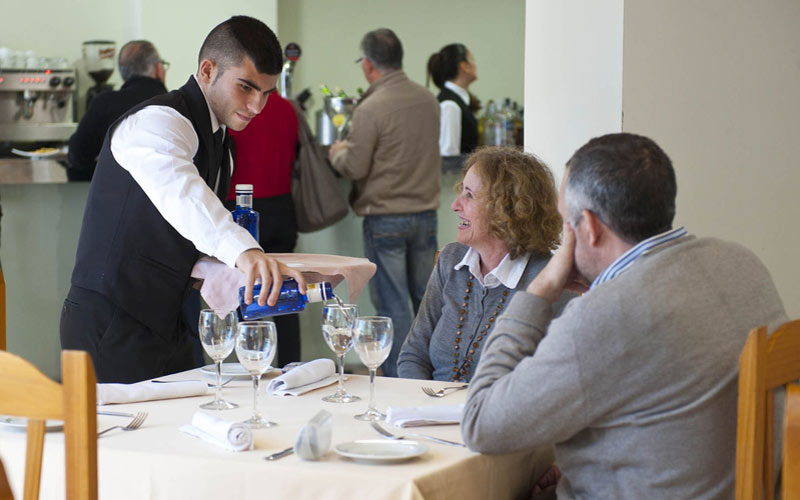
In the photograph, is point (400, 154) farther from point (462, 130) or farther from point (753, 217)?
point (753, 217)

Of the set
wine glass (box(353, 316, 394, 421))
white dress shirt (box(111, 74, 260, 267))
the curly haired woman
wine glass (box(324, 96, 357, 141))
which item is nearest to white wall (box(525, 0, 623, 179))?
the curly haired woman

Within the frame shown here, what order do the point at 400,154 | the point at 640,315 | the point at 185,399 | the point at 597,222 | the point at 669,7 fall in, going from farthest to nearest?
1. the point at 400,154
2. the point at 669,7
3. the point at 185,399
4. the point at 597,222
5. the point at 640,315

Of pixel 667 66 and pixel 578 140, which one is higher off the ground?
pixel 667 66

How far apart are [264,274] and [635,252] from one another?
740 mm

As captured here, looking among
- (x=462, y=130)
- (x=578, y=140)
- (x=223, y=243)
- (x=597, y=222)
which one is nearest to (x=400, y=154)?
(x=462, y=130)

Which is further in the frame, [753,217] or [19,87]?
[19,87]

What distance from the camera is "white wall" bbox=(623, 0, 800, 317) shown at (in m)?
2.93

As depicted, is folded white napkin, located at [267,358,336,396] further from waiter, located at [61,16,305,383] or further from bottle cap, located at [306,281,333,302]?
waiter, located at [61,16,305,383]

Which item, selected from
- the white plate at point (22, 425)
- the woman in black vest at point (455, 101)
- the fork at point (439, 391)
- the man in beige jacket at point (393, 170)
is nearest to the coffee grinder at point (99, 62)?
the man in beige jacket at point (393, 170)

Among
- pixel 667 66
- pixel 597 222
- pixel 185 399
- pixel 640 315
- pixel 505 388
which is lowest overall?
pixel 185 399

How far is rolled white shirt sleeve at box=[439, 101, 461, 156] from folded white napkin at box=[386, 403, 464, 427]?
10.8 ft

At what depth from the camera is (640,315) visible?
1.44 m

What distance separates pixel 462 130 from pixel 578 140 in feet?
6.72

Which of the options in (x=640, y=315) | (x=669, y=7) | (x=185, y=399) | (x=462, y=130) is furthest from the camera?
(x=462, y=130)
